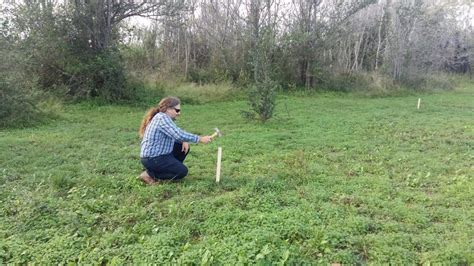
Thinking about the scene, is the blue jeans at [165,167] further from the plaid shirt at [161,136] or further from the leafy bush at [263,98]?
the leafy bush at [263,98]

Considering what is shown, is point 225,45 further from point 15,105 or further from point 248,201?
point 248,201

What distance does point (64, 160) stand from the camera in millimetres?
5898

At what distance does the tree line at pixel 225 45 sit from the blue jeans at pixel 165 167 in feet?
17.0

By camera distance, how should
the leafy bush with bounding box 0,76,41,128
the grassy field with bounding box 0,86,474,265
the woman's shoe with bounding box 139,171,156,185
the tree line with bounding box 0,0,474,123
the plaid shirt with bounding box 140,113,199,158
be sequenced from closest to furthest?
the grassy field with bounding box 0,86,474,265
the plaid shirt with bounding box 140,113,199,158
the woman's shoe with bounding box 139,171,156,185
the leafy bush with bounding box 0,76,41,128
the tree line with bounding box 0,0,474,123

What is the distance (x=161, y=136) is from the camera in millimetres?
4598

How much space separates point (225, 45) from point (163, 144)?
14.5 m

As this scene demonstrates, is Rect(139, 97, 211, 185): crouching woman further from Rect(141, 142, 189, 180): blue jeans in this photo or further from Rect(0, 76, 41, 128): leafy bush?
Rect(0, 76, 41, 128): leafy bush

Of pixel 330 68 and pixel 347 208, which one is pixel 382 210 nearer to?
pixel 347 208

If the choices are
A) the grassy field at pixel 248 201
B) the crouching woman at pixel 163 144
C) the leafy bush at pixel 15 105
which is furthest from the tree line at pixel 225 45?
the crouching woman at pixel 163 144

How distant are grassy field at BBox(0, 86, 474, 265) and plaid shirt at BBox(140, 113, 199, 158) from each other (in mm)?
475

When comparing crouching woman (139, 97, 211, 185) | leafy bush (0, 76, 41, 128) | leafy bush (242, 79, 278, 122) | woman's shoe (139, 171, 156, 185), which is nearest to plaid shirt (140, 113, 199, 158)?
crouching woman (139, 97, 211, 185)

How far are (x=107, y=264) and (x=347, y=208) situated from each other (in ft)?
8.31

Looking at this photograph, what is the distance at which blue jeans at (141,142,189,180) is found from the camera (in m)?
4.58

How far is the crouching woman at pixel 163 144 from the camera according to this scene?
445 cm
